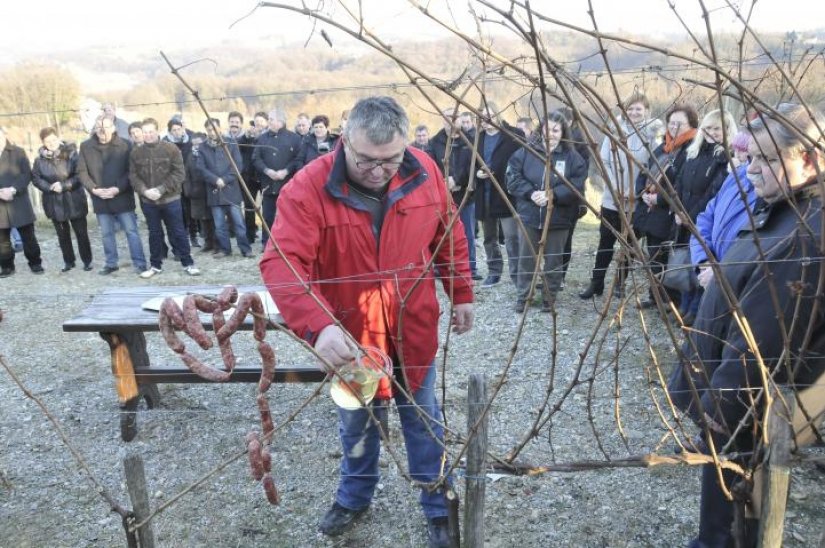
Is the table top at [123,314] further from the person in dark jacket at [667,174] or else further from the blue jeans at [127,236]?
the blue jeans at [127,236]

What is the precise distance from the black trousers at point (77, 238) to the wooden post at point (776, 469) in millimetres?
7717

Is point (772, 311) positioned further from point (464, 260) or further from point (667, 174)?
point (667, 174)

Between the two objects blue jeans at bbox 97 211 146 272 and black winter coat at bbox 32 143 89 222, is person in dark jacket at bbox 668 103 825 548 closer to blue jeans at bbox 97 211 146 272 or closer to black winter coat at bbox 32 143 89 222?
blue jeans at bbox 97 211 146 272

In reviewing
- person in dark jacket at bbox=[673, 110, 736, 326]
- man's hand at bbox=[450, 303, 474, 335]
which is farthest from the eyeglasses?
person in dark jacket at bbox=[673, 110, 736, 326]

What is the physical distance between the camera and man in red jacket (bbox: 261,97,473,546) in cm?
214

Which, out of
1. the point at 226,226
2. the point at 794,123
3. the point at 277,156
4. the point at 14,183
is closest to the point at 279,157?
the point at 277,156

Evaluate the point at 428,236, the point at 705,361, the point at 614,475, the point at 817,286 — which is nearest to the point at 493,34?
the point at 428,236

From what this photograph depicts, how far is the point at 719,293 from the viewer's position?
2.15 meters

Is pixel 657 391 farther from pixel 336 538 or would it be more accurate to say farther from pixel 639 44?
pixel 639 44

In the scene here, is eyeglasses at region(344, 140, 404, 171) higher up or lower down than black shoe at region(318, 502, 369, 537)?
higher up

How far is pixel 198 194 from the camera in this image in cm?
826

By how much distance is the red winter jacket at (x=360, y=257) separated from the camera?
7.37 feet

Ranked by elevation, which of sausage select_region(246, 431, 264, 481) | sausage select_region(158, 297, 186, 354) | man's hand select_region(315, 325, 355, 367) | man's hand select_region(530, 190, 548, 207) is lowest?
sausage select_region(246, 431, 264, 481)

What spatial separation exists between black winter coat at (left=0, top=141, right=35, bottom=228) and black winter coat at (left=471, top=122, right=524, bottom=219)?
16.9 ft
